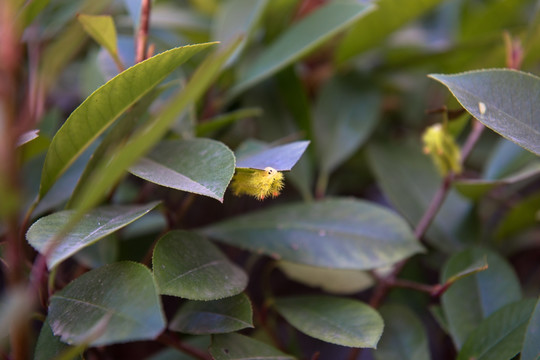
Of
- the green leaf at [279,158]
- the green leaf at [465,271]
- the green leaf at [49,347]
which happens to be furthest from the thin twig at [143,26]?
the green leaf at [465,271]

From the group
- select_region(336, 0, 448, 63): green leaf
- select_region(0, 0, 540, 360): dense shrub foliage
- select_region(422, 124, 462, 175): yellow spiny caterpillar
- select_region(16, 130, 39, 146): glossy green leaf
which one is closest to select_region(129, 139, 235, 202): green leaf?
select_region(0, 0, 540, 360): dense shrub foliage

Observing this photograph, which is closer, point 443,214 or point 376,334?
point 376,334

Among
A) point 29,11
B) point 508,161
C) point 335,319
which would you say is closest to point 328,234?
point 335,319

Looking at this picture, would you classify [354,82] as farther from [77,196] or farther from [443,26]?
[77,196]

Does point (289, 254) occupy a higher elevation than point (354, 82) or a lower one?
lower

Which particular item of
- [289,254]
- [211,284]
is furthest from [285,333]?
[211,284]

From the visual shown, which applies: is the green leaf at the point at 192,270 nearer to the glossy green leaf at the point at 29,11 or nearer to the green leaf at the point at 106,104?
the green leaf at the point at 106,104
